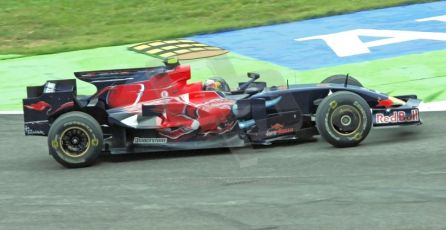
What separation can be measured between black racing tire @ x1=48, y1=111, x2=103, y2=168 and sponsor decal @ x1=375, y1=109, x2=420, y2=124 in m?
3.05

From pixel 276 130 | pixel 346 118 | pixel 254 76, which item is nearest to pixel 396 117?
pixel 346 118

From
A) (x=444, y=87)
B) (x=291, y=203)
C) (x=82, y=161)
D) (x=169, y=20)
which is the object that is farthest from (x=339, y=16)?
(x=291, y=203)

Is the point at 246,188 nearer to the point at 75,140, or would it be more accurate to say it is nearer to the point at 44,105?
the point at 75,140

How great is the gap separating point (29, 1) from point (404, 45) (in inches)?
454

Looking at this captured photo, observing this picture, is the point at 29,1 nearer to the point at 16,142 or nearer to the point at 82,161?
the point at 16,142

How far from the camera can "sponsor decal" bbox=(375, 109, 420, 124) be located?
836 centimetres

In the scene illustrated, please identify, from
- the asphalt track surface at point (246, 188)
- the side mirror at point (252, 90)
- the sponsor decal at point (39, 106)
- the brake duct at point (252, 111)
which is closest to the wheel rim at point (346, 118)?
the asphalt track surface at point (246, 188)

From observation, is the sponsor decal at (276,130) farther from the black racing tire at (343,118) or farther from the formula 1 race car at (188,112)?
the black racing tire at (343,118)

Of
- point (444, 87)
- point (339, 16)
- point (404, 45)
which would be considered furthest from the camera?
point (339, 16)

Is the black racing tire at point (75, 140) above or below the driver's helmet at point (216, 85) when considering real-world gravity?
below

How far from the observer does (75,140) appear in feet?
26.5

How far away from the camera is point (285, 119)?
845cm

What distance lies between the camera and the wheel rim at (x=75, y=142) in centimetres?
805

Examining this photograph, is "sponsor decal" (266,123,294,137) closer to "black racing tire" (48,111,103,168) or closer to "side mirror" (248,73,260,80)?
"side mirror" (248,73,260,80)
